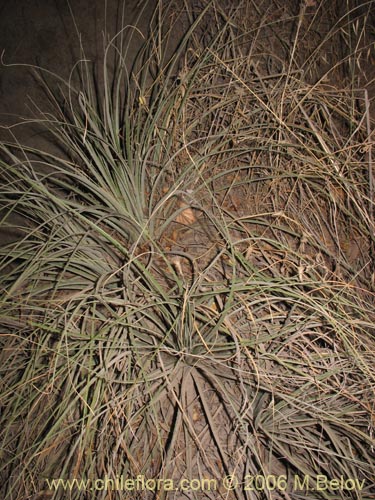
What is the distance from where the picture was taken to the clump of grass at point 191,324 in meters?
0.93

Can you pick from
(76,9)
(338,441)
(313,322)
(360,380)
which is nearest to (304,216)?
(313,322)

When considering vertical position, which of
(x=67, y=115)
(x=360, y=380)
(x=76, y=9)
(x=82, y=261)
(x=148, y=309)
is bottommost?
(x=360, y=380)

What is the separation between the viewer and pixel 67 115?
1.42m

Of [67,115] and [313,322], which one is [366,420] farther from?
[67,115]

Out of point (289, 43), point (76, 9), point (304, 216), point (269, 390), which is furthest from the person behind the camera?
point (76, 9)

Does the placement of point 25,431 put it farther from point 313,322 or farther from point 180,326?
point 313,322

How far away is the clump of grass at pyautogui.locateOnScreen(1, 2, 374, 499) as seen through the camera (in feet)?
3.07

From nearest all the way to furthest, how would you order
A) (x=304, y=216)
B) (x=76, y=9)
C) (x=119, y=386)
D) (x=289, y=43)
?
(x=119, y=386) → (x=304, y=216) → (x=289, y=43) → (x=76, y=9)

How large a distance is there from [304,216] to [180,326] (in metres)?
0.54

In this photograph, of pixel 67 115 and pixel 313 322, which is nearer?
pixel 313 322

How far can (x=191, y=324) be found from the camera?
3.14 feet

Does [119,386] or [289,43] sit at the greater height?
[289,43]

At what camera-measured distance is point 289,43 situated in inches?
53.4

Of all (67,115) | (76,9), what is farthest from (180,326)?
(76,9)
